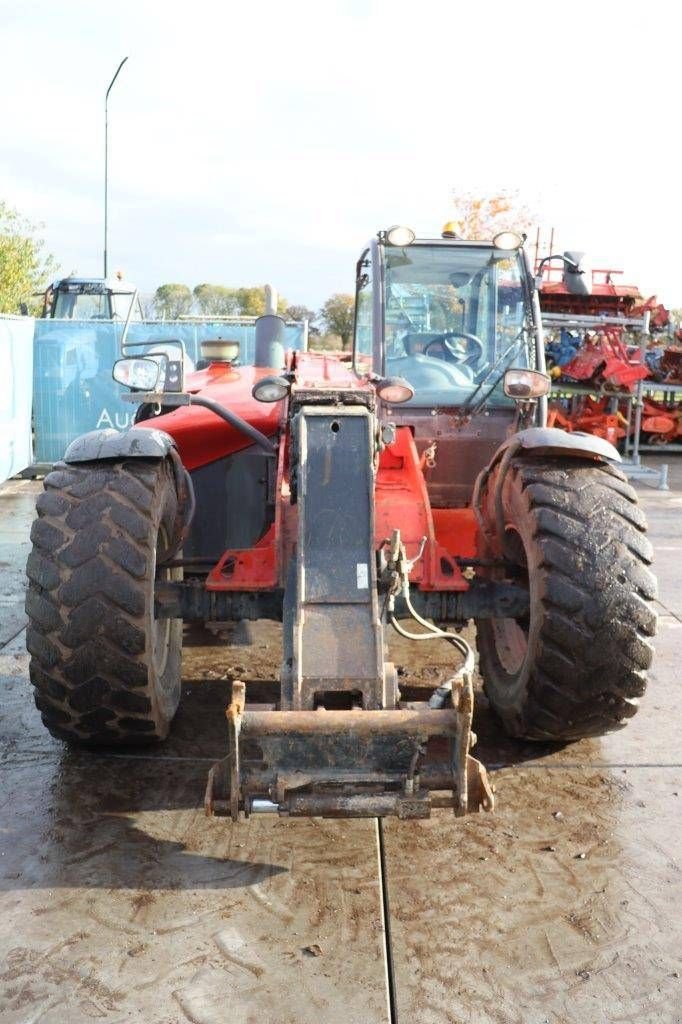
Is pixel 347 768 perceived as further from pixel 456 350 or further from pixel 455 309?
pixel 455 309

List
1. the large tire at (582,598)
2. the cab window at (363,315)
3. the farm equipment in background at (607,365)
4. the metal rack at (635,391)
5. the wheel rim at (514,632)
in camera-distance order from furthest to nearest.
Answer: the farm equipment in background at (607,365) → the metal rack at (635,391) → the cab window at (363,315) → the wheel rim at (514,632) → the large tire at (582,598)

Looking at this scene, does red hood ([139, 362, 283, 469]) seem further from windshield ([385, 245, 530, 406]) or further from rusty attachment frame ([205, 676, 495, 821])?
rusty attachment frame ([205, 676, 495, 821])

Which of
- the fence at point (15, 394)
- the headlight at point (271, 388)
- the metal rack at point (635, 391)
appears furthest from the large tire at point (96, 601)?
the metal rack at point (635, 391)

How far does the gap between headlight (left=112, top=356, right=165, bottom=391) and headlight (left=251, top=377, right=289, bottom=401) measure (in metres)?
0.93

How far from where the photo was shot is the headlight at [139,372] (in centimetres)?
461

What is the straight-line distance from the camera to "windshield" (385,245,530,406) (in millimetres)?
5328

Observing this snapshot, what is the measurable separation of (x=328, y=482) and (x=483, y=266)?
97.7 inches

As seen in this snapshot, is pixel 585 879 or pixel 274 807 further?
pixel 585 879

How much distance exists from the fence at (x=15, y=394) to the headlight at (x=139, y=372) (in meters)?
6.67

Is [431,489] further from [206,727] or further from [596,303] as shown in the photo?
[596,303]

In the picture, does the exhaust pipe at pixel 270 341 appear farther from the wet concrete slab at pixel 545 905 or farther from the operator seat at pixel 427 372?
the wet concrete slab at pixel 545 905

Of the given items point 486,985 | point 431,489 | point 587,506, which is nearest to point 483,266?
point 431,489

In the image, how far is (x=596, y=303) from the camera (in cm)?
1773

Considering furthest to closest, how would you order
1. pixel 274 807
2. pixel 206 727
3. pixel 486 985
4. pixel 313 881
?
pixel 206 727
pixel 313 881
pixel 274 807
pixel 486 985
